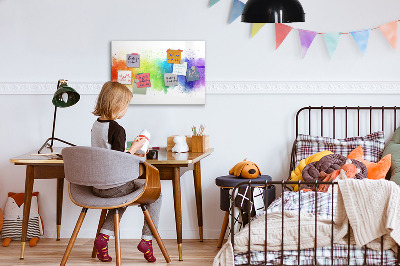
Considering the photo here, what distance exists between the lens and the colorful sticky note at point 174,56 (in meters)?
4.39

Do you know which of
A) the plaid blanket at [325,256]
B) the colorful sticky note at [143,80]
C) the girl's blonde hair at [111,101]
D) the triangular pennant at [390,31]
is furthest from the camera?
the colorful sticky note at [143,80]

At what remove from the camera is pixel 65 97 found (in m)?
4.22

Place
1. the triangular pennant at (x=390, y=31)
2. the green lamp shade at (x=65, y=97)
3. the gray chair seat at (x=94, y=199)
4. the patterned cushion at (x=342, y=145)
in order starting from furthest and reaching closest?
the triangular pennant at (x=390, y=31) → the patterned cushion at (x=342, y=145) → the green lamp shade at (x=65, y=97) → the gray chair seat at (x=94, y=199)

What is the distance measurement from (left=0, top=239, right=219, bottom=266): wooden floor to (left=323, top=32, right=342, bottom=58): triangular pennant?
1.59 m

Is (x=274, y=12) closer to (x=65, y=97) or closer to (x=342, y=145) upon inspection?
(x=342, y=145)

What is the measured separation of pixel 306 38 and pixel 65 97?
68.1 inches

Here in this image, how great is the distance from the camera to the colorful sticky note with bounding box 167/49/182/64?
439 centimetres

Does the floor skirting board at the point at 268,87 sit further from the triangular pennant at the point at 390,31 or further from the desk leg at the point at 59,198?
the desk leg at the point at 59,198

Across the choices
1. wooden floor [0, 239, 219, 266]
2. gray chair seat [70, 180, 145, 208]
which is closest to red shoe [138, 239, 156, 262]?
wooden floor [0, 239, 219, 266]

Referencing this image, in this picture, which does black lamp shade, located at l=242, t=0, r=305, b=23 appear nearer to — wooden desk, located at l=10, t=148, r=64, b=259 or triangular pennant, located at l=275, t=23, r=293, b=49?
triangular pennant, located at l=275, t=23, r=293, b=49

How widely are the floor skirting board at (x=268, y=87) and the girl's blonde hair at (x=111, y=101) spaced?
0.92 meters

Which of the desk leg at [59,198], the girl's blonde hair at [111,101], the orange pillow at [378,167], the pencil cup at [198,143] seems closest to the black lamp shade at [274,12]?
the girl's blonde hair at [111,101]

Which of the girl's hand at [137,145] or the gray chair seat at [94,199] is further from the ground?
the girl's hand at [137,145]

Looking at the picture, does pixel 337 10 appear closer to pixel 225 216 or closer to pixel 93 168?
pixel 225 216
